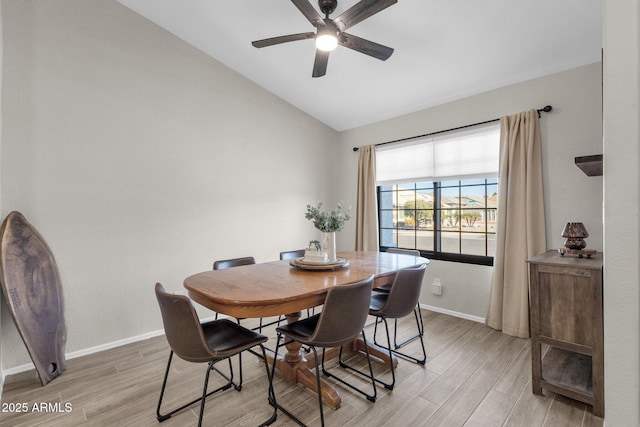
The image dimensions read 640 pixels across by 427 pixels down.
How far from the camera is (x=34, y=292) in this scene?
2.32 m

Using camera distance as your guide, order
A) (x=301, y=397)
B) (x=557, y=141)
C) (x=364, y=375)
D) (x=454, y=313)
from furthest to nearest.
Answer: (x=454, y=313) < (x=557, y=141) < (x=364, y=375) < (x=301, y=397)

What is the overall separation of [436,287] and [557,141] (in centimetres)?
202

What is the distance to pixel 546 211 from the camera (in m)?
2.88

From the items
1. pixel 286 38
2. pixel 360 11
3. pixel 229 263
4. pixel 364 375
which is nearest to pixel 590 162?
pixel 360 11

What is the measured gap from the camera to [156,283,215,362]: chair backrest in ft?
4.92

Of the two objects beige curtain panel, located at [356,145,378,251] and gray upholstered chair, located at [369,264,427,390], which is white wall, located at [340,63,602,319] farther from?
gray upholstered chair, located at [369,264,427,390]

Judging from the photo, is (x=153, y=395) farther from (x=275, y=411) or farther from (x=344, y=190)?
(x=344, y=190)

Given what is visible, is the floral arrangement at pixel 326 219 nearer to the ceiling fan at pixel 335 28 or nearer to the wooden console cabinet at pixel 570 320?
the ceiling fan at pixel 335 28

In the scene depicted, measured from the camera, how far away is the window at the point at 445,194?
3.37m

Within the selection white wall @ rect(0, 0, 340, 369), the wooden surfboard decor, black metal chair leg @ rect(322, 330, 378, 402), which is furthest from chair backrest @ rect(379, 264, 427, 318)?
the wooden surfboard decor

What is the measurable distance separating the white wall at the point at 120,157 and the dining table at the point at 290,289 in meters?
1.35

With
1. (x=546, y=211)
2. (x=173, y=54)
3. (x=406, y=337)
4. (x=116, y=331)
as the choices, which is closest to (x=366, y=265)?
(x=406, y=337)

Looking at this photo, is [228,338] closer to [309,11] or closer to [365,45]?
[309,11]

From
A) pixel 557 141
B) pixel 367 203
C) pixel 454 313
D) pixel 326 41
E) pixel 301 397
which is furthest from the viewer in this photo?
pixel 367 203
